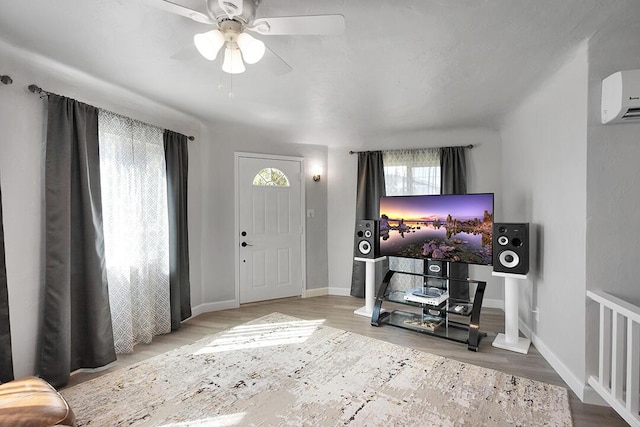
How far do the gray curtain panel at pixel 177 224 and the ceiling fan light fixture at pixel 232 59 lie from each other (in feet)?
6.32

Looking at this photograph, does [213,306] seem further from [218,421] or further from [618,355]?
[618,355]

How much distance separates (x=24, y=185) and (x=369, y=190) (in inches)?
142

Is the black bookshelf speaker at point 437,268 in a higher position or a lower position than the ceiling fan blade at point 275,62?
lower

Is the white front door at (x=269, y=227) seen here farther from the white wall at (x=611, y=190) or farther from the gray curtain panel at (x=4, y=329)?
the white wall at (x=611, y=190)

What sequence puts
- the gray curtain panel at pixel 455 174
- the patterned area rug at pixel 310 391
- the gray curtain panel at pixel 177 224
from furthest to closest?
the gray curtain panel at pixel 455 174, the gray curtain panel at pixel 177 224, the patterned area rug at pixel 310 391

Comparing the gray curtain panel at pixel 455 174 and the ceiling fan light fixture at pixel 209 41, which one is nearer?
the ceiling fan light fixture at pixel 209 41

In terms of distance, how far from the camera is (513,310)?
293 cm

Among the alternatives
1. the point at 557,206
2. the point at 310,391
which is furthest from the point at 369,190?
the point at 310,391

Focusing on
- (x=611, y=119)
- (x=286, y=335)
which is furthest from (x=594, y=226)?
(x=286, y=335)

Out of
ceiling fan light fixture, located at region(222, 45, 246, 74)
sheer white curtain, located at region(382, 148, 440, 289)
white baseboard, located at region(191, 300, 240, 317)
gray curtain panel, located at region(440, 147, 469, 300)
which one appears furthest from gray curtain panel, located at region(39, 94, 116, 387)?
gray curtain panel, located at region(440, 147, 469, 300)

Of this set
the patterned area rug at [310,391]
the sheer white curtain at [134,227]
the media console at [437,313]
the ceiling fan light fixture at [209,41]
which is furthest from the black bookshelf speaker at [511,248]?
the sheer white curtain at [134,227]

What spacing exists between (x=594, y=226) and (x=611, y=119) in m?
0.66

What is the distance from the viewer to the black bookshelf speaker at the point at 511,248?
2801mm

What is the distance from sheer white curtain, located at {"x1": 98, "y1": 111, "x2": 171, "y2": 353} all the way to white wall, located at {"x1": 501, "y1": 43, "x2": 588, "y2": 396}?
11.6 feet
